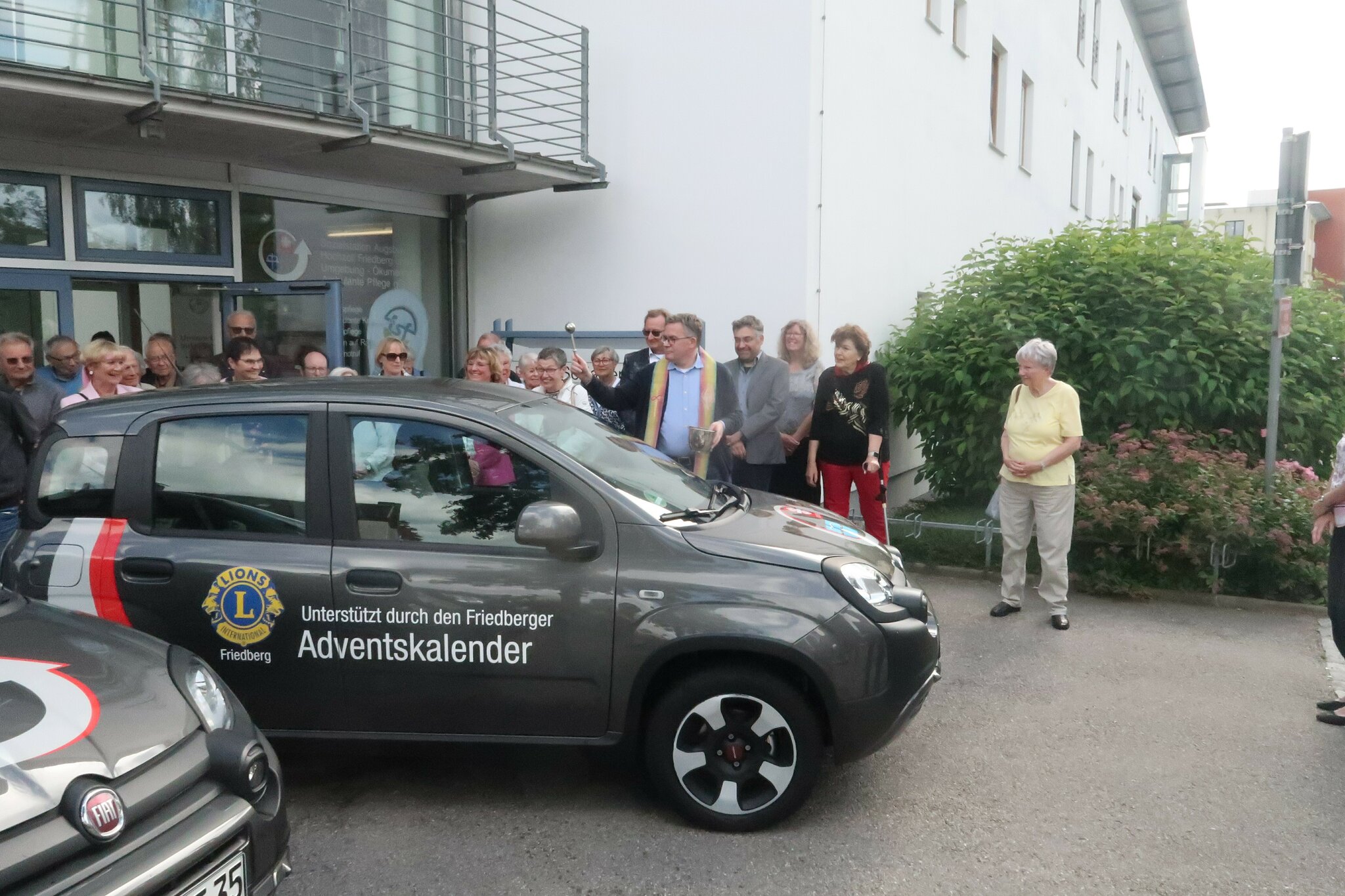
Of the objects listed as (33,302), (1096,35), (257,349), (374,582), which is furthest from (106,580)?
(1096,35)

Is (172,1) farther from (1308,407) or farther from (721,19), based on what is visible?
(1308,407)

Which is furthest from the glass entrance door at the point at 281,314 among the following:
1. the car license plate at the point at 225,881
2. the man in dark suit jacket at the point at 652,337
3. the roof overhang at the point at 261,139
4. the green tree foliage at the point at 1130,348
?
the car license plate at the point at 225,881

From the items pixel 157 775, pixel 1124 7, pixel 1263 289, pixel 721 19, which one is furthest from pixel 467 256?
pixel 1124 7

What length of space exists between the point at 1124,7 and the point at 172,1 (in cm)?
2516

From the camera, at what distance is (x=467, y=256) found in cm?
1196

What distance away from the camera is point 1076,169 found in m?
22.3

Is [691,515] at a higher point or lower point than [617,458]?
lower

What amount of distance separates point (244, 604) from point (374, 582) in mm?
484

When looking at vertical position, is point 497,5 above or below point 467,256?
above

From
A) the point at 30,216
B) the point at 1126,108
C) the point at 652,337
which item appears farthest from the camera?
the point at 1126,108

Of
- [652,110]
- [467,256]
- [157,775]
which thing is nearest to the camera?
[157,775]

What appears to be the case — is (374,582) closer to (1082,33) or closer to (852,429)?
(852,429)

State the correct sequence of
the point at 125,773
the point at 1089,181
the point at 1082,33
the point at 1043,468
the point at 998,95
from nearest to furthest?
1. the point at 125,773
2. the point at 1043,468
3. the point at 998,95
4. the point at 1082,33
5. the point at 1089,181

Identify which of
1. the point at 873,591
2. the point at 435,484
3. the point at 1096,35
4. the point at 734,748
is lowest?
the point at 734,748
